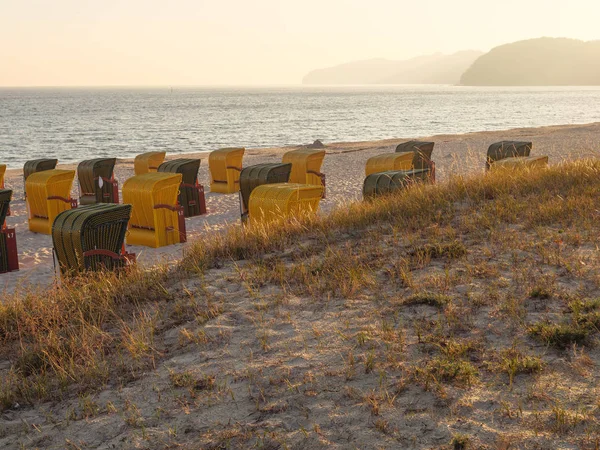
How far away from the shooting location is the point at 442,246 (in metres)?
5.95

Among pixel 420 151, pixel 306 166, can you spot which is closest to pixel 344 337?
pixel 306 166

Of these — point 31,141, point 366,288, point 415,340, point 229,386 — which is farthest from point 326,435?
point 31,141

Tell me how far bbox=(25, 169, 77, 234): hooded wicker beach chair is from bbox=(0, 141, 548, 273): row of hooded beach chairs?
0.02m

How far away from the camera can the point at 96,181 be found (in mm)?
13555

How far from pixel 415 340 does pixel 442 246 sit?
1825 millimetres

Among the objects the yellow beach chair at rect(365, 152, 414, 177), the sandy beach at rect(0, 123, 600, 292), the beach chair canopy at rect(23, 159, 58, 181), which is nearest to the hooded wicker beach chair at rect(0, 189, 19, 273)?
the sandy beach at rect(0, 123, 600, 292)

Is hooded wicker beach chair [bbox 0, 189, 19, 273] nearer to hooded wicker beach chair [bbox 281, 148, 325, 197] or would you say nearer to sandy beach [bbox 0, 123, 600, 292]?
sandy beach [bbox 0, 123, 600, 292]

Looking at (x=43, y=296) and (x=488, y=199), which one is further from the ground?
(x=488, y=199)

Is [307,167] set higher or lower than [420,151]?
lower

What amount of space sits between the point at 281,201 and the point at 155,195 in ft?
8.19

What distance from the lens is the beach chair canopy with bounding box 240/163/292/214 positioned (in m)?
10.9

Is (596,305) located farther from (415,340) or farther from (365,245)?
(365,245)

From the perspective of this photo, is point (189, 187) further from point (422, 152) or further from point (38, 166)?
point (422, 152)

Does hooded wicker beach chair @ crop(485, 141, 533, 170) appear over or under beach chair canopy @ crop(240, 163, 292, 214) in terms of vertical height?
over
